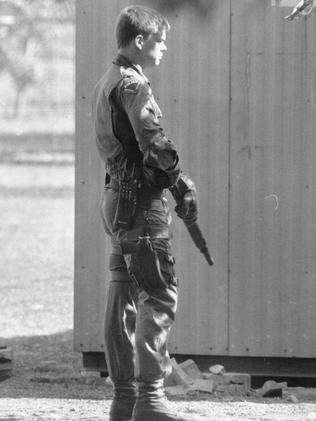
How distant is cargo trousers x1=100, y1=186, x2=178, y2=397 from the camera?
507 cm

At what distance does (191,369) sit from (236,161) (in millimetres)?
1301

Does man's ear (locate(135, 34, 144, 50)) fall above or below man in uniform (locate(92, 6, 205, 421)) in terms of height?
above

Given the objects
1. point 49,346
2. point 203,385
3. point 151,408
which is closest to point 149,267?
point 151,408

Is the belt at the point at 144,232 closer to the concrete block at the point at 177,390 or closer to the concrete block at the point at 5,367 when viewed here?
the concrete block at the point at 177,390

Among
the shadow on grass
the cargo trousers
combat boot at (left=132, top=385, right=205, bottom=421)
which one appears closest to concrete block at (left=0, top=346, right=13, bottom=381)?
the shadow on grass

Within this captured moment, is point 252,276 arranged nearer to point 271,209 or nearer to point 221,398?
point 271,209

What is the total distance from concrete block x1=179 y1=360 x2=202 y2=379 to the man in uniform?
1.64 m

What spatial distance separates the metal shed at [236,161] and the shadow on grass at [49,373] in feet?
2.09

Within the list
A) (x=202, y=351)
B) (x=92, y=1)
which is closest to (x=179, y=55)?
(x=92, y=1)

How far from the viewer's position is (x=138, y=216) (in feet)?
16.8

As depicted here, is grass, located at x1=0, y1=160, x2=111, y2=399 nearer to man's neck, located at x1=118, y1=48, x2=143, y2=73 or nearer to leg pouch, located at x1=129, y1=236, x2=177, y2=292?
leg pouch, located at x1=129, y1=236, x2=177, y2=292

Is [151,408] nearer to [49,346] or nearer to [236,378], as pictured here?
[236,378]

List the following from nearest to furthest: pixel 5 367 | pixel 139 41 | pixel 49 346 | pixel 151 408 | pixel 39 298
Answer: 1. pixel 151 408
2. pixel 139 41
3. pixel 5 367
4. pixel 49 346
5. pixel 39 298

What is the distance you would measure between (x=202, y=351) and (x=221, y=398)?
65cm
